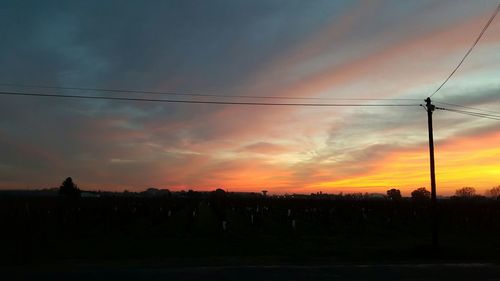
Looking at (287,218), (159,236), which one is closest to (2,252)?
(159,236)

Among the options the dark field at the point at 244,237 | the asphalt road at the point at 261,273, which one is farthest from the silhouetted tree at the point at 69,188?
the asphalt road at the point at 261,273

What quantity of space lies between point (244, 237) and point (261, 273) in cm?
2249

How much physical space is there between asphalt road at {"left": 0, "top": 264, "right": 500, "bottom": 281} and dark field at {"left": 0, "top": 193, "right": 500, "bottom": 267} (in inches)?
91.4

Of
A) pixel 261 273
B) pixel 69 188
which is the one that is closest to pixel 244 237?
pixel 261 273

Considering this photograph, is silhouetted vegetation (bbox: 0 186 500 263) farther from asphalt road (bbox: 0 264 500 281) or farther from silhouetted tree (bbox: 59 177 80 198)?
silhouetted tree (bbox: 59 177 80 198)

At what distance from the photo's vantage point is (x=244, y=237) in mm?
40062

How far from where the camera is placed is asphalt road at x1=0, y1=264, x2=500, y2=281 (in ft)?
55.1

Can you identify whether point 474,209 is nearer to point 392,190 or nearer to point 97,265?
point 97,265

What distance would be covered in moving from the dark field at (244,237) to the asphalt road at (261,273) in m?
2.32

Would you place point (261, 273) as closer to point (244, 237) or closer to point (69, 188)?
point (244, 237)

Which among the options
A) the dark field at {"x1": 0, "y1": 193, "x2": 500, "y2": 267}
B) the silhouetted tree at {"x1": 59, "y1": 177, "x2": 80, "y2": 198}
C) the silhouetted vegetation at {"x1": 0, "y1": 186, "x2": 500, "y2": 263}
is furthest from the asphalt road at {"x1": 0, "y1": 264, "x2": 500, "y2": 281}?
the silhouetted tree at {"x1": 59, "y1": 177, "x2": 80, "y2": 198}

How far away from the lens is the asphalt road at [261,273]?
1680 cm

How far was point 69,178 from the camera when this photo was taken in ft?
323

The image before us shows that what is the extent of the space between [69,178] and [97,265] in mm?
83158
